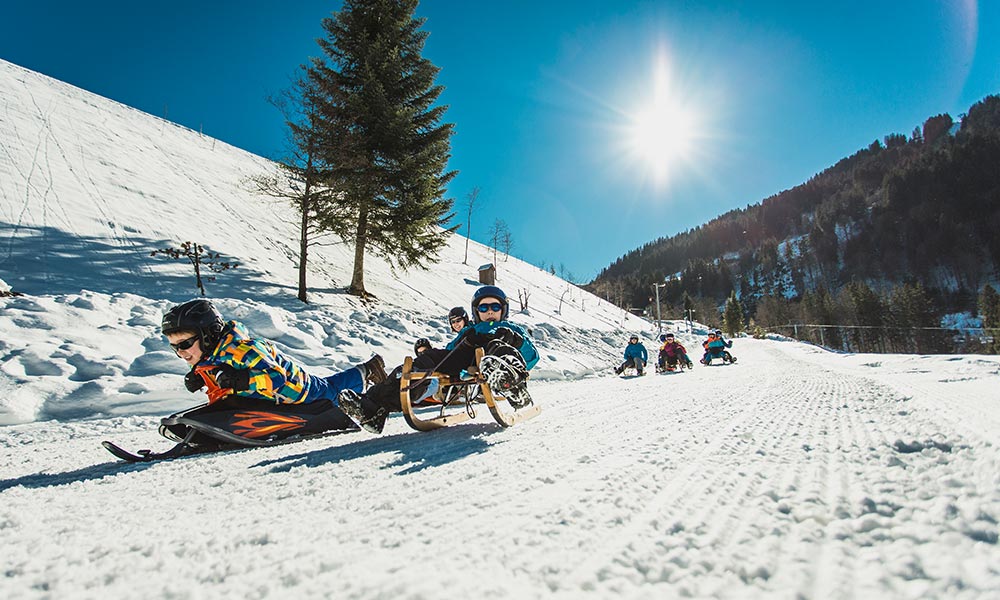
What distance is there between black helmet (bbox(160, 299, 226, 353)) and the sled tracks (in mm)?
2792

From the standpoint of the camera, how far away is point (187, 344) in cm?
287

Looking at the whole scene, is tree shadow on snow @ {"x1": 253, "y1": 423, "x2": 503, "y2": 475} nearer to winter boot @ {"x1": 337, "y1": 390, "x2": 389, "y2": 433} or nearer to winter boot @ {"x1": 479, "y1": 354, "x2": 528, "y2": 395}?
winter boot @ {"x1": 337, "y1": 390, "x2": 389, "y2": 433}

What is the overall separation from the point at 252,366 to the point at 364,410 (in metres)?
0.85

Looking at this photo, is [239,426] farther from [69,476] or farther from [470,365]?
[470,365]

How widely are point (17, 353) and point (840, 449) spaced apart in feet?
27.6

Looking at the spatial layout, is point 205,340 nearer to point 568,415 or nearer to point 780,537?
point 568,415

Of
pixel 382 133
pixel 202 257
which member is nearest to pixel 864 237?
pixel 382 133

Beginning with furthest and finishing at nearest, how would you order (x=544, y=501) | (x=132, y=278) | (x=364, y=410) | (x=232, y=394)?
1. (x=132, y=278)
2. (x=364, y=410)
3. (x=232, y=394)
4. (x=544, y=501)

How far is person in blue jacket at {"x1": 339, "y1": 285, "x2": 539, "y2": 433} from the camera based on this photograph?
3242mm

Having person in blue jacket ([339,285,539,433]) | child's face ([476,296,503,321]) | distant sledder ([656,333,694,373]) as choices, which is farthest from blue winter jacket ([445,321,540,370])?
distant sledder ([656,333,694,373])

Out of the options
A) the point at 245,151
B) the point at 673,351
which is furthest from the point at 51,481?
the point at 245,151

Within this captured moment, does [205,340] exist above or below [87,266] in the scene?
below

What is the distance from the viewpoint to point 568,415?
3592mm

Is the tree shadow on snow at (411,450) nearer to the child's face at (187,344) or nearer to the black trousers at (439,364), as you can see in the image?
the black trousers at (439,364)
